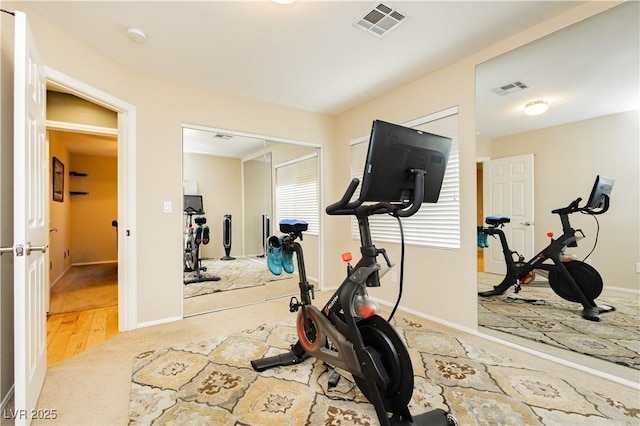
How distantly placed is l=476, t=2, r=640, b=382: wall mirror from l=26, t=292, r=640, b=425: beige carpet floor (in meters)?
0.27

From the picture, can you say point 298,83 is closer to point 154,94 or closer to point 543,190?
point 154,94

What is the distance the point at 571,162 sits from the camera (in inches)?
86.7

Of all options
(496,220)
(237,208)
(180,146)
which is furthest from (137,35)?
(496,220)

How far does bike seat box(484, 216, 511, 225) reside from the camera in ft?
8.41

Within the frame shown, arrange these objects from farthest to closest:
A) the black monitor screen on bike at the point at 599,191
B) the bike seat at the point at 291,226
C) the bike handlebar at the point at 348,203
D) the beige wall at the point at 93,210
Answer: the beige wall at the point at 93,210 < the bike seat at the point at 291,226 < the black monitor screen on bike at the point at 599,191 < the bike handlebar at the point at 348,203

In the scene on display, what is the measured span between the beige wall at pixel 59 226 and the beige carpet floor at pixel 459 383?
306 centimetres

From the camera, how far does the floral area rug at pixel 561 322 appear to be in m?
1.96

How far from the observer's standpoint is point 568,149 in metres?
2.22

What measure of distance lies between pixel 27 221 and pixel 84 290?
3.51 metres

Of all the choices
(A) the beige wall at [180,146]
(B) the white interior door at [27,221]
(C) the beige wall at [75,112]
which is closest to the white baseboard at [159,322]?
(A) the beige wall at [180,146]

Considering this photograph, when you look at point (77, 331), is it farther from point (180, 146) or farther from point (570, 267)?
point (570, 267)

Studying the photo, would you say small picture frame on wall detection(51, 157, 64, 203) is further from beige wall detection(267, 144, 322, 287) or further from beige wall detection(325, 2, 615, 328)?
beige wall detection(325, 2, 615, 328)

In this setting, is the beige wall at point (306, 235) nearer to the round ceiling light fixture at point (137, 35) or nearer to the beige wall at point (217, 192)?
the beige wall at point (217, 192)

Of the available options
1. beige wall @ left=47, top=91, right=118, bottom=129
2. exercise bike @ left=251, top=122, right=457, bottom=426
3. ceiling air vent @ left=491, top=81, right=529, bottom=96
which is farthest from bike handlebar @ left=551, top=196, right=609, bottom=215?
beige wall @ left=47, top=91, right=118, bottom=129
